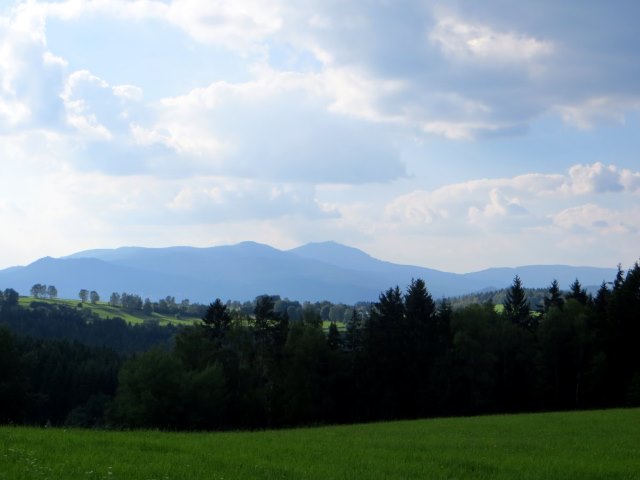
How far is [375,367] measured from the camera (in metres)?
63.1

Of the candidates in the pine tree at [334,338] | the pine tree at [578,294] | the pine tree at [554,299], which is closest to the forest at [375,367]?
the pine tree at [334,338]

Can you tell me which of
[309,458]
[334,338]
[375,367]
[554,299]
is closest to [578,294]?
[554,299]

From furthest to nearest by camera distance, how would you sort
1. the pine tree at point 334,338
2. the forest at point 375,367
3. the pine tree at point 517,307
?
the pine tree at point 517,307, the pine tree at point 334,338, the forest at point 375,367

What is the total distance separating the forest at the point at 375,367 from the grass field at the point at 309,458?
3544 centimetres

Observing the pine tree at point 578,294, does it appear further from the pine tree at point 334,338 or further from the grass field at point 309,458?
the grass field at point 309,458

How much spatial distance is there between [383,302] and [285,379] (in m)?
13.2

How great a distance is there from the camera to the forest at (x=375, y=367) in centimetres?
5859

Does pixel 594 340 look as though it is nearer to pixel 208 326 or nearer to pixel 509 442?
pixel 208 326

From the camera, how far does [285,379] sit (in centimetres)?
6300

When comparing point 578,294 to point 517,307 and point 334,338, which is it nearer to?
point 517,307

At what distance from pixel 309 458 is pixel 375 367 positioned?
4530cm

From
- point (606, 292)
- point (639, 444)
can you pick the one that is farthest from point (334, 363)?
point (639, 444)

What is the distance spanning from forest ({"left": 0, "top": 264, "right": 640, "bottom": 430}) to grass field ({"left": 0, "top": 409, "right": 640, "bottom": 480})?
35445 mm

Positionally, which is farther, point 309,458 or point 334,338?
point 334,338
